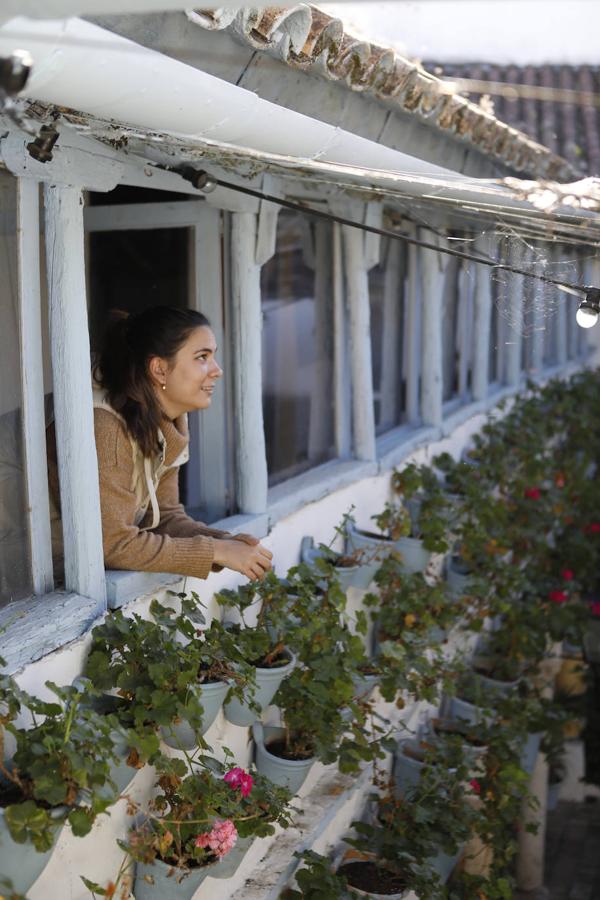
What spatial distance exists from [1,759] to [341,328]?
3571 mm

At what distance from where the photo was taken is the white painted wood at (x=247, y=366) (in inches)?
161

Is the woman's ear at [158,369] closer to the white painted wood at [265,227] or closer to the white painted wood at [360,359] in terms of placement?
the white painted wood at [265,227]

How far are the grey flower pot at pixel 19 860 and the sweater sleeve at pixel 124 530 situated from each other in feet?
3.28

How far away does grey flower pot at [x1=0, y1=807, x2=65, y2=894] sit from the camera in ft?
7.30

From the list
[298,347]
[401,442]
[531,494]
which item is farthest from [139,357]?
[531,494]

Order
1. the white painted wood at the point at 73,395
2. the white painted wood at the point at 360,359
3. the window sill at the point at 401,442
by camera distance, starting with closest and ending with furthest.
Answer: the white painted wood at the point at 73,395 < the white painted wood at the point at 360,359 < the window sill at the point at 401,442

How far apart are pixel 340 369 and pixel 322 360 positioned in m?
0.11

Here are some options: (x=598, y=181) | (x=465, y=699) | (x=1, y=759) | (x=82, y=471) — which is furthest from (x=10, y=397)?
(x=465, y=699)

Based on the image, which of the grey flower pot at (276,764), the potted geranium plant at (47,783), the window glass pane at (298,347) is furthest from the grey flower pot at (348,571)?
the potted geranium plant at (47,783)

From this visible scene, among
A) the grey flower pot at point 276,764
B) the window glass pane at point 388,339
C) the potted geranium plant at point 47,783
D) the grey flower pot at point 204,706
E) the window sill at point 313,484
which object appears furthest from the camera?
the window glass pane at point 388,339

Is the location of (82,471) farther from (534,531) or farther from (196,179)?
(534,531)

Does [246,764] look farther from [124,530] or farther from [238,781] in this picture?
[124,530]

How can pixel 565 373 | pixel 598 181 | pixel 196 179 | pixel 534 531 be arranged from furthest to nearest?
pixel 565 373 < pixel 534 531 < pixel 196 179 < pixel 598 181

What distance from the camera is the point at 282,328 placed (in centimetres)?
540
